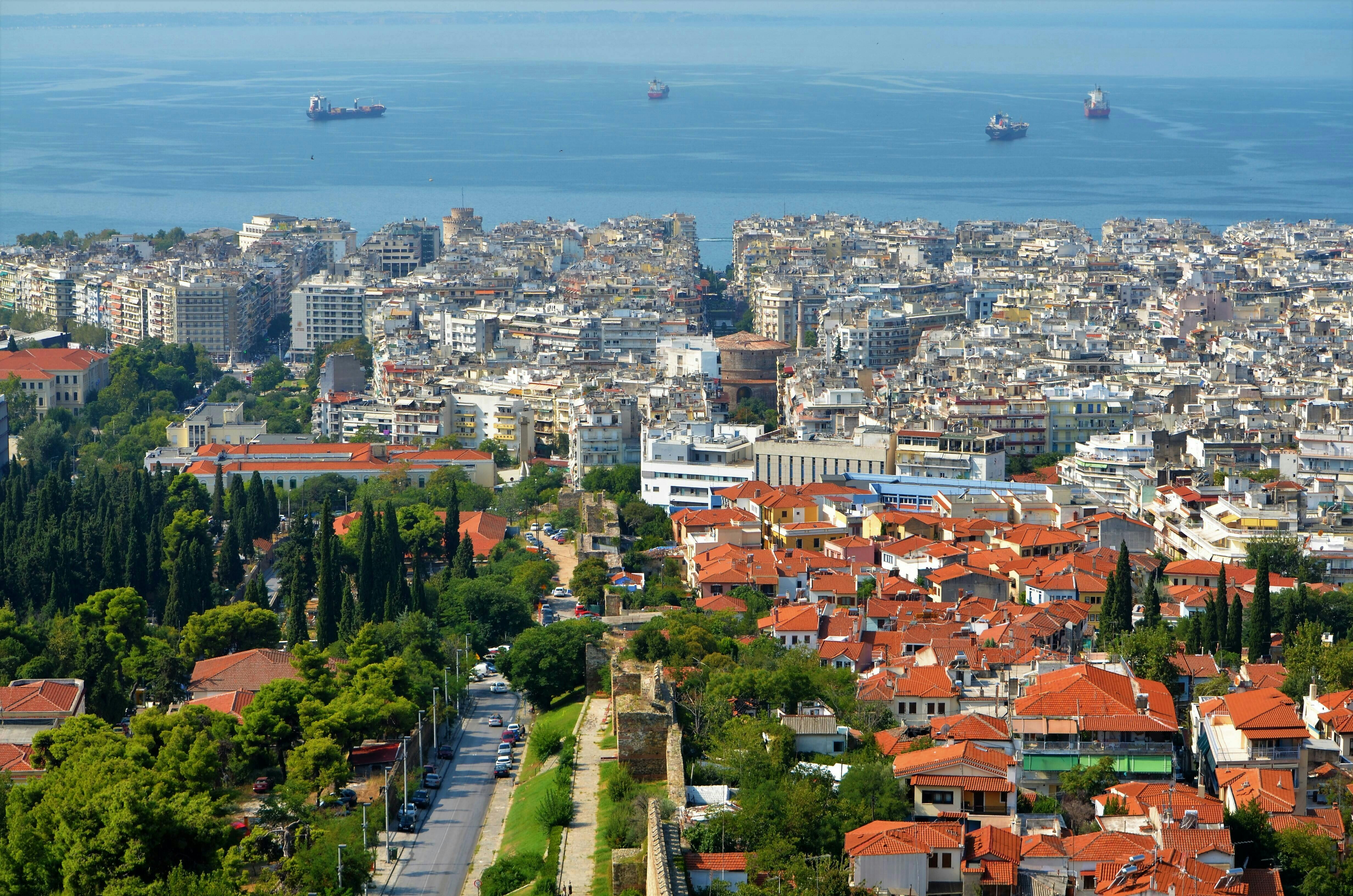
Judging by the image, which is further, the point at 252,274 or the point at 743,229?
the point at 743,229

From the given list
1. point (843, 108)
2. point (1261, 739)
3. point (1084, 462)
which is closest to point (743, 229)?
point (1084, 462)

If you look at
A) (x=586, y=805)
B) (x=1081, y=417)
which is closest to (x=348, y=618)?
(x=586, y=805)

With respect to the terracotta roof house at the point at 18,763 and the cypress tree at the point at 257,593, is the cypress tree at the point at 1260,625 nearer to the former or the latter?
the cypress tree at the point at 257,593

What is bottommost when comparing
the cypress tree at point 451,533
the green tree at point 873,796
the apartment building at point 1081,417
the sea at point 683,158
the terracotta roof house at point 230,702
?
the terracotta roof house at point 230,702

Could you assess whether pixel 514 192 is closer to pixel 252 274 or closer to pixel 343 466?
pixel 252 274

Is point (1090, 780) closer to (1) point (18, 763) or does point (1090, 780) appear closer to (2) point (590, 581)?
(1) point (18, 763)

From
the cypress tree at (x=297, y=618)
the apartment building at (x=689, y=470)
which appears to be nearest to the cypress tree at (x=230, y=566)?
the cypress tree at (x=297, y=618)
